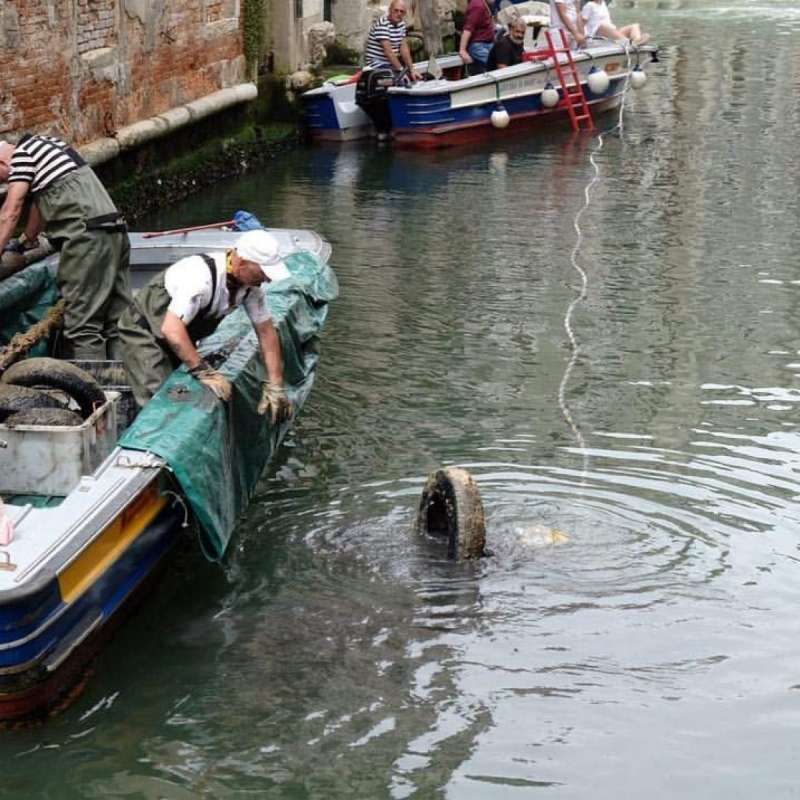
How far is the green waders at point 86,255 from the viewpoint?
718cm

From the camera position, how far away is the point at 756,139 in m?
16.4

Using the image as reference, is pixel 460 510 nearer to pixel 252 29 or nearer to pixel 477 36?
pixel 252 29

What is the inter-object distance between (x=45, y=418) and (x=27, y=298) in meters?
1.96

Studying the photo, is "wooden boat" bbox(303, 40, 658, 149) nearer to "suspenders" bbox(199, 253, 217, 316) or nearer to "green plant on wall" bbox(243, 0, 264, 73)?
→ "green plant on wall" bbox(243, 0, 264, 73)

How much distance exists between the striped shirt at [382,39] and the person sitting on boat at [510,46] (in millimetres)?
1348

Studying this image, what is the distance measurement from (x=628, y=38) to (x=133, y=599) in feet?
48.3

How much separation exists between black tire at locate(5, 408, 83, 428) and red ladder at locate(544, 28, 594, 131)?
12.0 m

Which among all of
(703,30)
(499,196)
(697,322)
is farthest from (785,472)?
(703,30)

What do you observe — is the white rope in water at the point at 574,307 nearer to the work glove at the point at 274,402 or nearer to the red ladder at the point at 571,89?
the red ladder at the point at 571,89

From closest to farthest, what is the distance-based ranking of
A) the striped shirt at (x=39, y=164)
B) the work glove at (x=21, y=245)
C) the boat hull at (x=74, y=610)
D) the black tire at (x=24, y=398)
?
the boat hull at (x=74, y=610) → the black tire at (x=24, y=398) → the striped shirt at (x=39, y=164) → the work glove at (x=21, y=245)

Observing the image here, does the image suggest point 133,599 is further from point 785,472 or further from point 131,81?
point 131,81

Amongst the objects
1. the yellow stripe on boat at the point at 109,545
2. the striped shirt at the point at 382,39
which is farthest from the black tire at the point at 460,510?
the striped shirt at the point at 382,39

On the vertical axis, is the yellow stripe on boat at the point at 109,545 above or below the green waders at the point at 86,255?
below

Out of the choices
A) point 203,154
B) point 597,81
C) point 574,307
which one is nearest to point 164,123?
point 203,154
